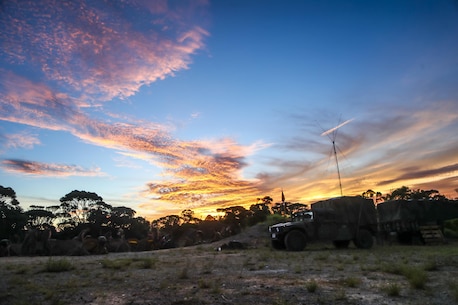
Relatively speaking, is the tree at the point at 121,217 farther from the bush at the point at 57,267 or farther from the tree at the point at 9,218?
the bush at the point at 57,267

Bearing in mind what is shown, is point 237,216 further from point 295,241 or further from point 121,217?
point 295,241

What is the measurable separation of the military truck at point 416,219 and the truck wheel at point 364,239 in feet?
12.4

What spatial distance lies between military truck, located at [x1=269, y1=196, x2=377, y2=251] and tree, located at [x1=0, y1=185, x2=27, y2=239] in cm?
3608

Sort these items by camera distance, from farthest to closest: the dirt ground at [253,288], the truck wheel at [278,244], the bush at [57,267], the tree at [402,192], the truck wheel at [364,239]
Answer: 1. the tree at [402,192]
2. the truck wheel at [364,239]
3. the truck wheel at [278,244]
4. the bush at [57,267]
5. the dirt ground at [253,288]

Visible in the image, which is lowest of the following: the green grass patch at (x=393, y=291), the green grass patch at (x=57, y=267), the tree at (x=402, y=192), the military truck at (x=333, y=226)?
the green grass patch at (x=393, y=291)

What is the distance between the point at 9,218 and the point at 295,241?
38172 mm

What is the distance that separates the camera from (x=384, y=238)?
2094 centimetres

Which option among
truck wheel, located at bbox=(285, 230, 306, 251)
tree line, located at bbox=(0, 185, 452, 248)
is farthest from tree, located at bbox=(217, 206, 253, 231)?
truck wheel, located at bbox=(285, 230, 306, 251)

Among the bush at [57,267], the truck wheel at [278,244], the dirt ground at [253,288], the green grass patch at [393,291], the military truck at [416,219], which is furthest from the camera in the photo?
the military truck at [416,219]

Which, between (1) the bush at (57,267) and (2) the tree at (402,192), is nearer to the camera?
(1) the bush at (57,267)

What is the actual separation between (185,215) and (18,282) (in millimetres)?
58552

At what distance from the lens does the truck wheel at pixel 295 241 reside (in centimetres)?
1534

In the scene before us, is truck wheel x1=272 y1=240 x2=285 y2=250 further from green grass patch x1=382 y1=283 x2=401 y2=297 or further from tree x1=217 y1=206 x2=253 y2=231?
tree x1=217 y1=206 x2=253 y2=231

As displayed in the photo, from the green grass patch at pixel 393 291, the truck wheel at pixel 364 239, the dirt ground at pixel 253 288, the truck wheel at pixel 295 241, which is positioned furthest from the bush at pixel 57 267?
the truck wheel at pixel 364 239
